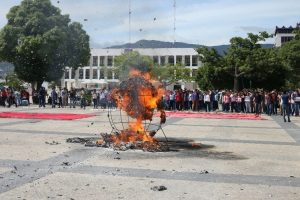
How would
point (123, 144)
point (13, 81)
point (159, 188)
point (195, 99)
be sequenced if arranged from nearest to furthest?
1. point (159, 188)
2. point (123, 144)
3. point (195, 99)
4. point (13, 81)

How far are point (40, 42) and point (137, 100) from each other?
30.6 metres

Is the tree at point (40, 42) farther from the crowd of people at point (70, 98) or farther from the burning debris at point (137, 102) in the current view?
the burning debris at point (137, 102)

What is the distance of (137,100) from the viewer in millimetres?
14320

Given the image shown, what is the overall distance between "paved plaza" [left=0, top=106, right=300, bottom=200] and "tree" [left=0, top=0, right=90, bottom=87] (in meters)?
27.9

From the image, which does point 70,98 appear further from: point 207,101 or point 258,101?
point 258,101

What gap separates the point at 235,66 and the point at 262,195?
140ft

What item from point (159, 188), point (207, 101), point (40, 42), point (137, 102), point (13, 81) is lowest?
point (159, 188)

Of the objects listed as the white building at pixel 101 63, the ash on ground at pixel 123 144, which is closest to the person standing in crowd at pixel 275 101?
the ash on ground at pixel 123 144

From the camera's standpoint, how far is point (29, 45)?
4250cm

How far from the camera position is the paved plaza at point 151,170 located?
798 cm

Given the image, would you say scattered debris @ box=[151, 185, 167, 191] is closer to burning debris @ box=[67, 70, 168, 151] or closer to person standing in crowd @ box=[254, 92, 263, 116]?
burning debris @ box=[67, 70, 168, 151]

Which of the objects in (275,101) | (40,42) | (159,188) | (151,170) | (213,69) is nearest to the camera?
(159,188)

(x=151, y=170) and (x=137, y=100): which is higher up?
(x=137, y=100)

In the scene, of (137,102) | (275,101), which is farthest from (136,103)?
(275,101)
